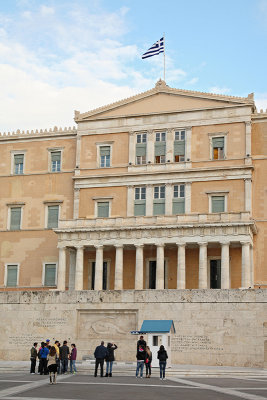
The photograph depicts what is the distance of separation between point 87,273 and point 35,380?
24.7 meters

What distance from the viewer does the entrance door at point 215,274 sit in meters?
48.9

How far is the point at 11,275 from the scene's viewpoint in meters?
54.9

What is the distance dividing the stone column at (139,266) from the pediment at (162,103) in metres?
11.5

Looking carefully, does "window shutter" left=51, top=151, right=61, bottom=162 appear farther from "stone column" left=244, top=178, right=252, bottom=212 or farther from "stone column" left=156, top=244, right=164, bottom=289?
"stone column" left=244, top=178, right=252, bottom=212

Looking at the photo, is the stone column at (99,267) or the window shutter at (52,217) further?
the window shutter at (52,217)

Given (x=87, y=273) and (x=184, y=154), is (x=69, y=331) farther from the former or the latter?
(x=184, y=154)

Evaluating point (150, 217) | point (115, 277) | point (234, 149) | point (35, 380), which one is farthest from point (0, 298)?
point (234, 149)

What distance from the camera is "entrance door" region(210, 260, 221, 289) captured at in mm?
48938

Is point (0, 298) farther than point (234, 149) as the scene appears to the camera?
No

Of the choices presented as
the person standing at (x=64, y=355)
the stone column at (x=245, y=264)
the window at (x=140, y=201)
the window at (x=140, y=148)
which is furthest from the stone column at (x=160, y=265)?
the person standing at (x=64, y=355)

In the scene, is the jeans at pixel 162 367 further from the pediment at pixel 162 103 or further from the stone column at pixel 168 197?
the pediment at pixel 162 103

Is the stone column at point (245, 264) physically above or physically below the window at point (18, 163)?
below

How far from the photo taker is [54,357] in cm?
2589

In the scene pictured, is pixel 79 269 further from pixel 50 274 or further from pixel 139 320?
pixel 139 320
